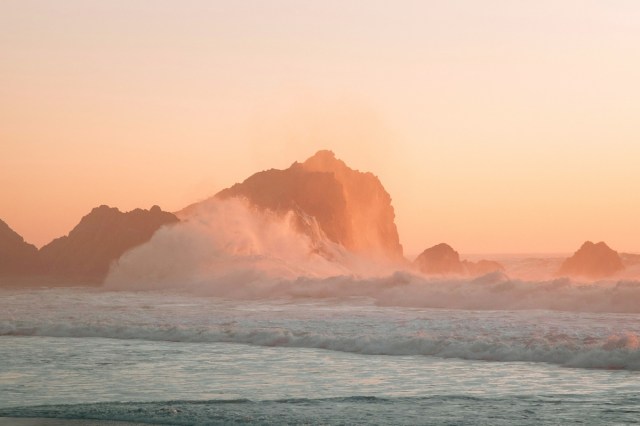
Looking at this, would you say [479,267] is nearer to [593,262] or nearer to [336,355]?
[593,262]

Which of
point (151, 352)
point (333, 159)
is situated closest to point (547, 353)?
point (151, 352)

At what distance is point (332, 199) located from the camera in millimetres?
73688

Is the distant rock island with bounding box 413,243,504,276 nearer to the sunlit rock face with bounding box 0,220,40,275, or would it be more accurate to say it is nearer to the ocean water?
the sunlit rock face with bounding box 0,220,40,275

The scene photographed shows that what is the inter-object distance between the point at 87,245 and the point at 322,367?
54.3 meters

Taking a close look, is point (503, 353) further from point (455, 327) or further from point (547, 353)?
point (455, 327)

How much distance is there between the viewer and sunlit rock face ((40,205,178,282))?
63.5m

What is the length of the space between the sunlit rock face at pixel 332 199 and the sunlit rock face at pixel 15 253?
51.8 feet

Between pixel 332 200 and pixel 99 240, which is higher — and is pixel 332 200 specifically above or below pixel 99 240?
A: above

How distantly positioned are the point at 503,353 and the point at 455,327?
4569 millimetres

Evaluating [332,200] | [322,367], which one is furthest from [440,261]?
[322,367]

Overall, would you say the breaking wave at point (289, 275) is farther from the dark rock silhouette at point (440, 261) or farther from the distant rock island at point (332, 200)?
the dark rock silhouette at point (440, 261)

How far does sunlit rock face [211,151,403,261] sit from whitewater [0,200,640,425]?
32.2 metres

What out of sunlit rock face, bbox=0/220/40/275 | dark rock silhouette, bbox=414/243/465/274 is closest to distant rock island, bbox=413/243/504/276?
dark rock silhouette, bbox=414/243/465/274

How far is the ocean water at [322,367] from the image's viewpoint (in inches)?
427
